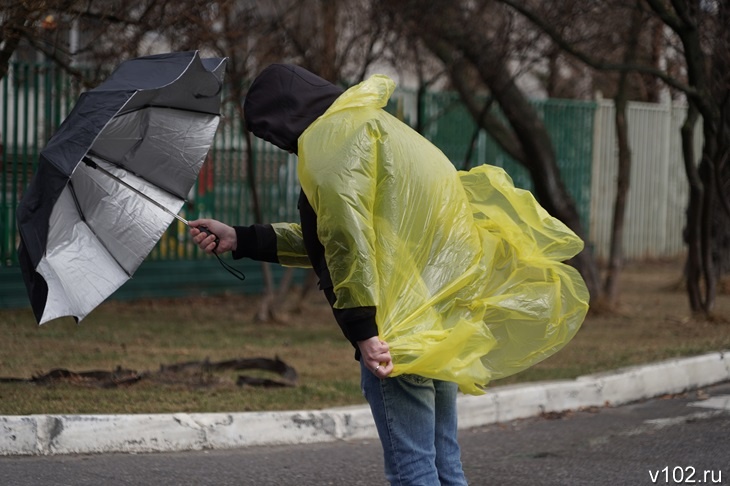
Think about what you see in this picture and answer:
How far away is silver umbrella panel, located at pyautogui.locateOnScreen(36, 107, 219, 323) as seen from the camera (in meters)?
4.14

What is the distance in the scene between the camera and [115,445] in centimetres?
542

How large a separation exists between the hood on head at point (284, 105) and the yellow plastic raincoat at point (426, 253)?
0.25 feet

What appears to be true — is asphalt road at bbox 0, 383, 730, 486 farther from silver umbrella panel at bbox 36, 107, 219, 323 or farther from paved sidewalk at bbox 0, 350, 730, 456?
silver umbrella panel at bbox 36, 107, 219, 323

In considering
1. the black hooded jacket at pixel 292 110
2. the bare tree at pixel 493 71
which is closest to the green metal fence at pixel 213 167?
the bare tree at pixel 493 71

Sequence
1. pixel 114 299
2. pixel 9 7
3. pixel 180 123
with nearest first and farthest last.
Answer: pixel 180 123 < pixel 9 7 < pixel 114 299

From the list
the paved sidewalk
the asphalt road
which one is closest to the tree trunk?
the paved sidewalk

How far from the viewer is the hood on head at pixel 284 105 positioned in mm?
3287

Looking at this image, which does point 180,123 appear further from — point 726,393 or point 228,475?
point 726,393

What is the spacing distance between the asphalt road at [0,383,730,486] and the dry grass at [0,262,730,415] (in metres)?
0.60

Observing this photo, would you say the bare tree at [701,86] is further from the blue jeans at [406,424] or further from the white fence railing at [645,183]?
the white fence railing at [645,183]

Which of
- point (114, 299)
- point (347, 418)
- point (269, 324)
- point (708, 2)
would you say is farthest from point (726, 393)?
point (114, 299)

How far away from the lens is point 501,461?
18.1 ft

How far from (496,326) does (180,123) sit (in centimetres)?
165

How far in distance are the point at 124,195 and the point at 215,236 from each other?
2.26ft
